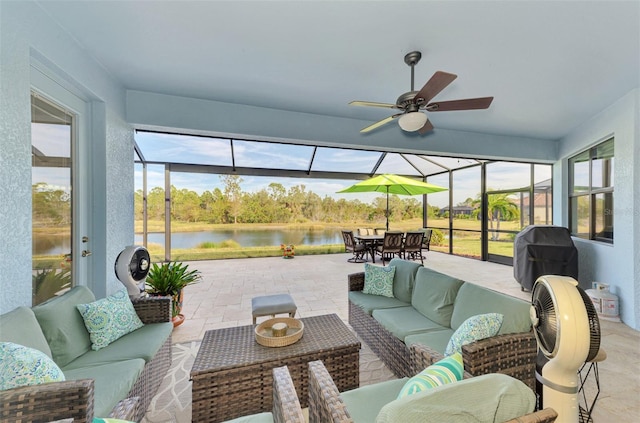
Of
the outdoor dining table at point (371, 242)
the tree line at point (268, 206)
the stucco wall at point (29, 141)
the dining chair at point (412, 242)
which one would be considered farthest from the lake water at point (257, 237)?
the stucco wall at point (29, 141)

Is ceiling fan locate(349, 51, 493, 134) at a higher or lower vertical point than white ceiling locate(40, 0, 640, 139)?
lower

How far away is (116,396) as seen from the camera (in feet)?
4.56

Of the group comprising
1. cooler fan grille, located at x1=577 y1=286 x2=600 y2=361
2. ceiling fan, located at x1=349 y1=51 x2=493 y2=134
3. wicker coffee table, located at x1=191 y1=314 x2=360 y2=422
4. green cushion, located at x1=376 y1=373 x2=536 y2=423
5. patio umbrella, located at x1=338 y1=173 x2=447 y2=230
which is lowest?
wicker coffee table, located at x1=191 y1=314 x2=360 y2=422

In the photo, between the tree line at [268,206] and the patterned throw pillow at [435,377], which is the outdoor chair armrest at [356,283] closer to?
the patterned throw pillow at [435,377]

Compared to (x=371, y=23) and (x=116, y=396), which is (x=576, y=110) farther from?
(x=116, y=396)

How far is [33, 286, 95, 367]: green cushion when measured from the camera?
1.61 meters

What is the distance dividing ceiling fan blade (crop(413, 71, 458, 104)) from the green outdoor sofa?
169cm

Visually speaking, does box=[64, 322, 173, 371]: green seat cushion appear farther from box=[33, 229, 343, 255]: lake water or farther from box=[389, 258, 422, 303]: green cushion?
box=[33, 229, 343, 255]: lake water

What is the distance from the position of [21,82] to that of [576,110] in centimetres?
612

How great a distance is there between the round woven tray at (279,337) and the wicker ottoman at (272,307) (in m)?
0.57

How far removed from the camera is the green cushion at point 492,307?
1688mm

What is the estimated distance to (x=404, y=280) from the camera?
9.04 feet

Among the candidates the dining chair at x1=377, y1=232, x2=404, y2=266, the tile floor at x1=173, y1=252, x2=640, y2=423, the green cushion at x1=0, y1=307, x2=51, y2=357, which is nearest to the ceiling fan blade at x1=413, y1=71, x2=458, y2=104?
the tile floor at x1=173, y1=252, x2=640, y2=423

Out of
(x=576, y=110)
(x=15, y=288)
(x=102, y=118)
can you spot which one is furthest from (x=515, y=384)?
(x=576, y=110)
